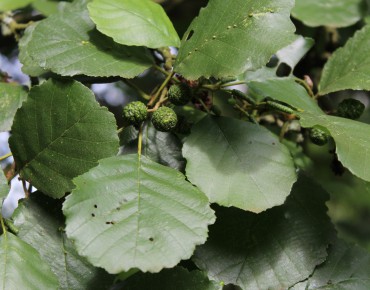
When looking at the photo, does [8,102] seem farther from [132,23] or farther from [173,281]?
[173,281]

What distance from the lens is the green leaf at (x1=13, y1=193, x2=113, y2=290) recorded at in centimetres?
92

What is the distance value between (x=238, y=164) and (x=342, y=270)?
29 centimetres

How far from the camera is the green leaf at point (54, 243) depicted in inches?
36.3

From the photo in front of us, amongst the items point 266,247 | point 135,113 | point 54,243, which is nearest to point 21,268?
point 54,243

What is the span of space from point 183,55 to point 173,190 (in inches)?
9.0

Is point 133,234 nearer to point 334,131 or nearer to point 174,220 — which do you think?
point 174,220

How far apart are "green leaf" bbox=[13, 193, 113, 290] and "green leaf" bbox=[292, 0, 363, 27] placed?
2.92 feet

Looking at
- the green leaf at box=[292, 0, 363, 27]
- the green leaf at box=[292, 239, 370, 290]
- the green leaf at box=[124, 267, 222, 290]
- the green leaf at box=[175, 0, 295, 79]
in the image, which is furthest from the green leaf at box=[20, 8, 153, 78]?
the green leaf at box=[292, 0, 363, 27]

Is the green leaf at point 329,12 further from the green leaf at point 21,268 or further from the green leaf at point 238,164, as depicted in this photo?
the green leaf at point 21,268

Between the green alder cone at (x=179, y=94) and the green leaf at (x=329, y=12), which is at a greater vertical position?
the green alder cone at (x=179, y=94)

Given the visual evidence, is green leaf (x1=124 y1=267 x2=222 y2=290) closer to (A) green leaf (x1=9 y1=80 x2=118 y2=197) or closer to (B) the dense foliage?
(B) the dense foliage

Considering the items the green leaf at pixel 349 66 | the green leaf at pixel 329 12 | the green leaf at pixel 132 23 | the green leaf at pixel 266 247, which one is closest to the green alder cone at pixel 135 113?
the green leaf at pixel 132 23

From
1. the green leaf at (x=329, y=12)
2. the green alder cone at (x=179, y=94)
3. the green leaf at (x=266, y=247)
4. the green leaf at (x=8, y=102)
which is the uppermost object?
the green alder cone at (x=179, y=94)

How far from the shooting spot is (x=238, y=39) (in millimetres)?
882
